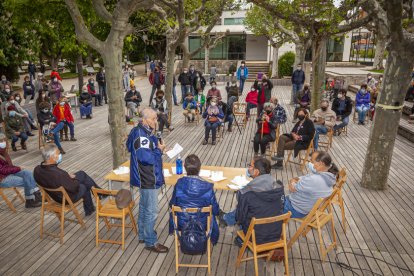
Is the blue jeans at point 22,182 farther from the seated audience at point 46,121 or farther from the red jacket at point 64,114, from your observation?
the red jacket at point 64,114

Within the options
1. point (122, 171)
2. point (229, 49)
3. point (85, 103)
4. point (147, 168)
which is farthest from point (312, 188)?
point (229, 49)

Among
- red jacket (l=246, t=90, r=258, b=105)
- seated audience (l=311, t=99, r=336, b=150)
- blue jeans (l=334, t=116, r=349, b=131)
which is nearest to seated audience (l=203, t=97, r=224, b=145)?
red jacket (l=246, t=90, r=258, b=105)

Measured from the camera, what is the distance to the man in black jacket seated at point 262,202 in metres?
3.85

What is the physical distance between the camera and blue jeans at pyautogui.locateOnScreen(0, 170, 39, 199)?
18.6ft

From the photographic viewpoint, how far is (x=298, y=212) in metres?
4.65

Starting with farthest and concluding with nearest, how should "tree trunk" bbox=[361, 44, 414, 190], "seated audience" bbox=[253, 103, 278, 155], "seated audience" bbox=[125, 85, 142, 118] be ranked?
"seated audience" bbox=[125, 85, 142, 118] → "seated audience" bbox=[253, 103, 278, 155] → "tree trunk" bbox=[361, 44, 414, 190]

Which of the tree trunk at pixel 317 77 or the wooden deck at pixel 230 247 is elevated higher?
the tree trunk at pixel 317 77

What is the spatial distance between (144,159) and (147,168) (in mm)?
157

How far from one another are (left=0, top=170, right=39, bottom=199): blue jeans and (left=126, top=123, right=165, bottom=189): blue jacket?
8.89 feet

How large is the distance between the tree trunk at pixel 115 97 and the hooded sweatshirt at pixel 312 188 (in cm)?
414

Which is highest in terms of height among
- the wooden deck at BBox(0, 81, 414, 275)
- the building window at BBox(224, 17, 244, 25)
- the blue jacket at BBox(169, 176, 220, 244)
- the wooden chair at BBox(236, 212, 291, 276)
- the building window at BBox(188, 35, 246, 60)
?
the building window at BBox(224, 17, 244, 25)

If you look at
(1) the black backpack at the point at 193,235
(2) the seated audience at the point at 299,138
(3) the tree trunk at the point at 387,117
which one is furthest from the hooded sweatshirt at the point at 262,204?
(2) the seated audience at the point at 299,138

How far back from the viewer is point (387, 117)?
614cm

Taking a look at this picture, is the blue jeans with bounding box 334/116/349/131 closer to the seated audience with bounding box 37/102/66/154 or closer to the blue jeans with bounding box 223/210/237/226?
the blue jeans with bounding box 223/210/237/226
